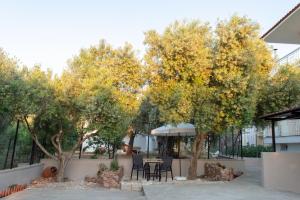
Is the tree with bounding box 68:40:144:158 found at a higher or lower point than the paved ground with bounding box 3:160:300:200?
higher

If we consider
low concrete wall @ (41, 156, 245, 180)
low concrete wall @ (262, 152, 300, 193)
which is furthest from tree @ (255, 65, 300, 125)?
low concrete wall @ (41, 156, 245, 180)

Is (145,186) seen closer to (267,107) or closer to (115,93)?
(115,93)

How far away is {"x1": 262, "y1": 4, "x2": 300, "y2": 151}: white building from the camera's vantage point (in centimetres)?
1237

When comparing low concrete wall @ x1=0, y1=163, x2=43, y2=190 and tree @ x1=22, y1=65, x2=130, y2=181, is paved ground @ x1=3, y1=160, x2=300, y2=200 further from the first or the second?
tree @ x1=22, y1=65, x2=130, y2=181

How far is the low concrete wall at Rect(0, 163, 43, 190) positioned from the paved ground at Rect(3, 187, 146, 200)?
65 centimetres

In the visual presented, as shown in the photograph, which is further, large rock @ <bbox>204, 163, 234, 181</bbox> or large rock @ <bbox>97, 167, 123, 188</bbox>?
large rock @ <bbox>204, 163, 234, 181</bbox>

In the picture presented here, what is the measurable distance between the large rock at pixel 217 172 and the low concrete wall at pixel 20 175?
775 centimetres

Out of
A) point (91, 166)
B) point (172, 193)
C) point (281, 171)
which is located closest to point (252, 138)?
point (281, 171)

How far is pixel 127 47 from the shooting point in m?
13.9

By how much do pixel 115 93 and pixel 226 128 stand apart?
471 cm

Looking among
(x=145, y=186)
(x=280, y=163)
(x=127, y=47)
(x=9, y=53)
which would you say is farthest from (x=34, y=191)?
(x=280, y=163)

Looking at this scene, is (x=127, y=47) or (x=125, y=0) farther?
(x=125, y=0)

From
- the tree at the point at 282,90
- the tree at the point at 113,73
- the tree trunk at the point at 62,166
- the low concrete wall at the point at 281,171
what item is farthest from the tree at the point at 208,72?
the tree trunk at the point at 62,166

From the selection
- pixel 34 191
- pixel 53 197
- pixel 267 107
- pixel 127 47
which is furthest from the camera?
pixel 127 47
